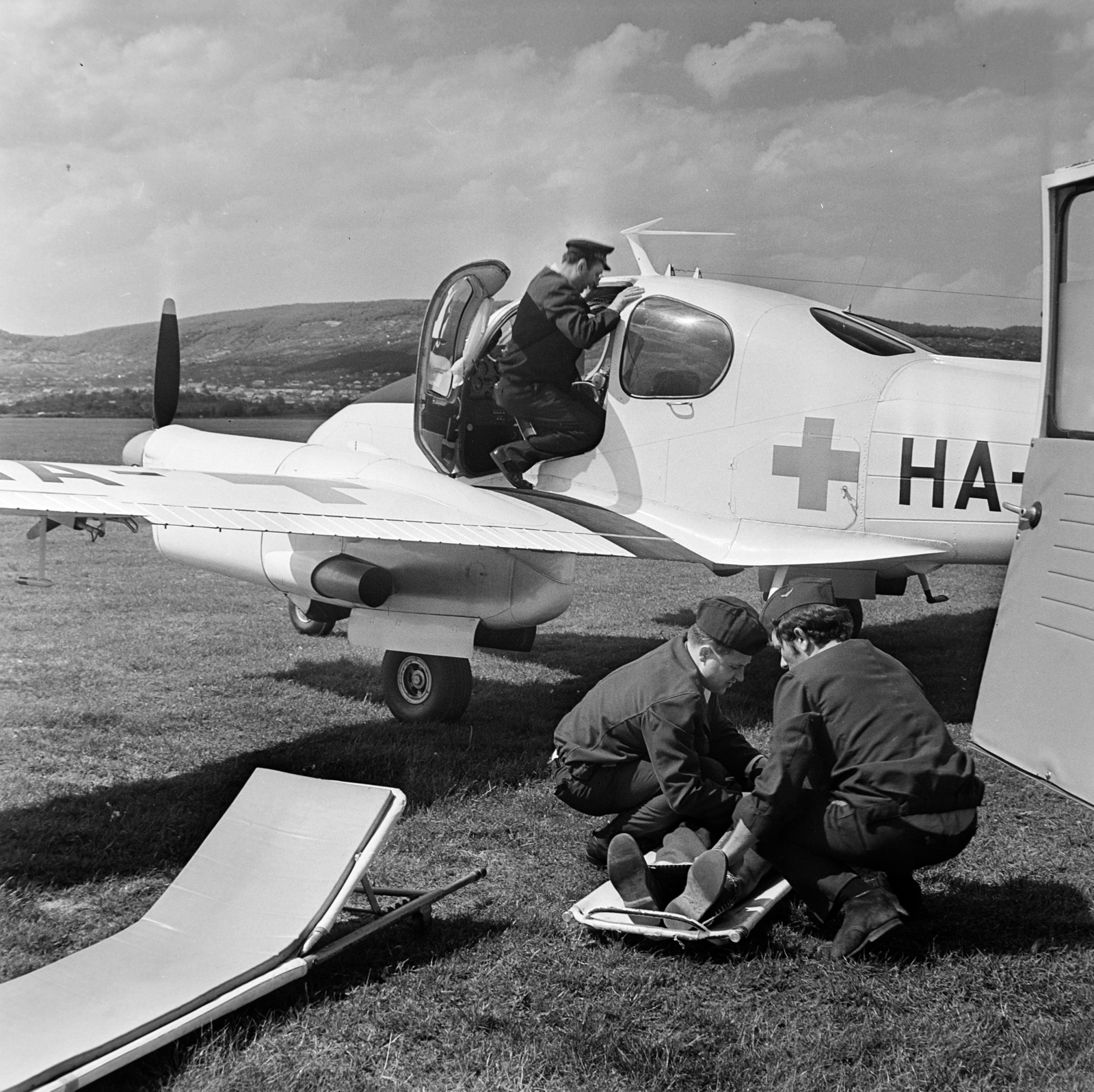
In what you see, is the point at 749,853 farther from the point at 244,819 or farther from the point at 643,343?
the point at 643,343

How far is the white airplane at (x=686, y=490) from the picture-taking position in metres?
6.33

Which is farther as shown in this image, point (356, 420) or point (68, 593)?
point (68, 593)

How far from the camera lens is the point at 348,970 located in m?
3.48

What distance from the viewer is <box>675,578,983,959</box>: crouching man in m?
3.54

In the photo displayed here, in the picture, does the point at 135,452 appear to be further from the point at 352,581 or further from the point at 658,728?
the point at 658,728

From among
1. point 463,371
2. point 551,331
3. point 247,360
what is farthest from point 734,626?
point 247,360

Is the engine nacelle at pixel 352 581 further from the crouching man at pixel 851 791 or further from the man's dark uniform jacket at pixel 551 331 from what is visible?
the crouching man at pixel 851 791

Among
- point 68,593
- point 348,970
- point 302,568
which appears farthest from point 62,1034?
point 68,593

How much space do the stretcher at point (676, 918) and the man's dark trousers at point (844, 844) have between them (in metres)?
0.16

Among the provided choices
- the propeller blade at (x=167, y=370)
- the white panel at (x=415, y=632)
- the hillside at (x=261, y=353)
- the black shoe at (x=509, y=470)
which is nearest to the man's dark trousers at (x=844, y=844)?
the white panel at (x=415, y=632)

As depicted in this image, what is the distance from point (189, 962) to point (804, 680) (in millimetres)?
2119

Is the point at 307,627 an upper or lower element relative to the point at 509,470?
lower

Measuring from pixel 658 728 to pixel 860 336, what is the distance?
3.73 m

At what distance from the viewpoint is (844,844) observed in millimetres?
3619
